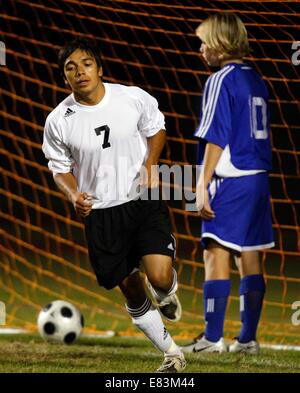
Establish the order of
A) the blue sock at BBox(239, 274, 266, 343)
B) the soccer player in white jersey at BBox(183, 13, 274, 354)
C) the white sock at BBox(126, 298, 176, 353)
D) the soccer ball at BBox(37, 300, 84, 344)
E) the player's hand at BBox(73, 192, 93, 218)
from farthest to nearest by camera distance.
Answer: the soccer ball at BBox(37, 300, 84, 344), the blue sock at BBox(239, 274, 266, 343), the soccer player in white jersey at BBox(183, 13, 274, 354), the white sock at BBox(126, 298, 176, 353), the player's hand at BBox(73, 192, 93, 218)

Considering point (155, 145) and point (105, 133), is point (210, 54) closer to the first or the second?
point (155, 145)

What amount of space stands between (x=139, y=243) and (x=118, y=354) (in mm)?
912

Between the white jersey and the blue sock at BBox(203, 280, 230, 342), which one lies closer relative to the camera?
the white jersey

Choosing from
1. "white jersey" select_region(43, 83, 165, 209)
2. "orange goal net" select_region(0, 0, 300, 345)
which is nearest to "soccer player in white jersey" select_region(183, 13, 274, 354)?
"white jersey" select_region(43, 83, 165, 209)

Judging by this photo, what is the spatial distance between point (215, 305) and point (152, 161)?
1007 millimetres

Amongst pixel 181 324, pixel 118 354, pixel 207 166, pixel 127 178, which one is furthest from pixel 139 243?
pixel 181 324

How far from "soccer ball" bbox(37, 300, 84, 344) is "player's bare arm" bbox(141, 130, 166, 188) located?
1.34 m

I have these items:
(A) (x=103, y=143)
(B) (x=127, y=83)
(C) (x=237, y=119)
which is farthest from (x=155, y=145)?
(B) (x=127, y=83)

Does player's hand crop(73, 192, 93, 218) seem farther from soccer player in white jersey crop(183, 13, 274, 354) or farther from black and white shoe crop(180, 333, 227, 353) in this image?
black and white shoe crop(180, 333, 227, 353)

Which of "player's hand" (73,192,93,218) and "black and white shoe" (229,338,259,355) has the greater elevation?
"player's hand" (73,192,93,218)

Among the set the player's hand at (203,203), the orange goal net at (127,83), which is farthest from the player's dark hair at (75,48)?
the orange goal net at (127,83)

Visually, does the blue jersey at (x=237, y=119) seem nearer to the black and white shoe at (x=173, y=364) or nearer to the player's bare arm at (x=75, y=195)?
the player's bare arm at (x=75, y=195)

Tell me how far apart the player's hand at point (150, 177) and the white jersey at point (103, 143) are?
12 cm

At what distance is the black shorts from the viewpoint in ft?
13.2
